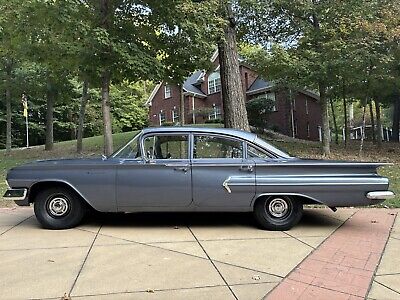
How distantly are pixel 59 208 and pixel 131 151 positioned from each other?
1.36 m

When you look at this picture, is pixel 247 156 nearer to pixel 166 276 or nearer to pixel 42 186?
pixel 166 276

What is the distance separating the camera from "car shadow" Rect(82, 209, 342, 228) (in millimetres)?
6391

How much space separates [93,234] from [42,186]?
1.11 metres

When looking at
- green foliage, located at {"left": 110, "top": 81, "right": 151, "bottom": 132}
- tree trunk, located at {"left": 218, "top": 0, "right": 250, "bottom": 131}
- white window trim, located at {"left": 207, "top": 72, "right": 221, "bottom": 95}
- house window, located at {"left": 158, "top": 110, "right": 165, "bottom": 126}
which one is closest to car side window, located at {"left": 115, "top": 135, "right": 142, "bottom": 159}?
tree trunk, located at {"left": 218, "top": 0, "right": 250, "bottom": 131}

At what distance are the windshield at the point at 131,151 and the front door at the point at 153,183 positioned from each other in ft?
0.30

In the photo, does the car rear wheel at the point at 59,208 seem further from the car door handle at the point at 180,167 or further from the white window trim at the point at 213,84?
the white window trim at the point at 213,84

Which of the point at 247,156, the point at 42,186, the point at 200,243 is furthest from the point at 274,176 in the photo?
the point at 42,186

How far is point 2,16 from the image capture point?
1164 cm

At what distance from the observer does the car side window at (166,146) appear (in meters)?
6.09

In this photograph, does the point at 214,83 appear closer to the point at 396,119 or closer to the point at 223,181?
the point at 396,119

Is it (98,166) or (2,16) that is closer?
(98,166)

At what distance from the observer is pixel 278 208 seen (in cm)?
602

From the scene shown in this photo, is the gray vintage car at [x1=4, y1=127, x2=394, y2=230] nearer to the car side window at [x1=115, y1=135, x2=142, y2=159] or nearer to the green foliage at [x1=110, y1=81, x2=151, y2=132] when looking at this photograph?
the car side window at [x1=115, y1=135, x2=142, y2=159]

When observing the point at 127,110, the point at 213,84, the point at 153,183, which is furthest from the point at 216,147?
the point at 127,110
